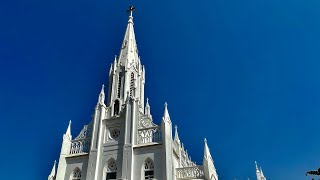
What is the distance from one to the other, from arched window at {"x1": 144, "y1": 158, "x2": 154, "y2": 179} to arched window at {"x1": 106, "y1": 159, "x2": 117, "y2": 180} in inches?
126

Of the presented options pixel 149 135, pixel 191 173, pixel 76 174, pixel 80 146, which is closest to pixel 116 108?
pixel 80 146

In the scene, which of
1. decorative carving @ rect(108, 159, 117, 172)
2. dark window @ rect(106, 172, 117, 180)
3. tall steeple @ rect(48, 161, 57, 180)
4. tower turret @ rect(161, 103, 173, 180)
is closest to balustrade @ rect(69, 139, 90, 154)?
tall steeple @ rect(48, 161, 57, 180)

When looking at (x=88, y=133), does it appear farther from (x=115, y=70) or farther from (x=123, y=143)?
(x=115, y=70)

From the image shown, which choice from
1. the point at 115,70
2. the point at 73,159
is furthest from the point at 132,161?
the point at 115,70

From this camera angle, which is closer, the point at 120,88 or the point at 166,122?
the point at 166,122

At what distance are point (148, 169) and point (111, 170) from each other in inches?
157

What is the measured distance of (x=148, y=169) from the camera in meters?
26.6

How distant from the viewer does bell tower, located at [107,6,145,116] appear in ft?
109

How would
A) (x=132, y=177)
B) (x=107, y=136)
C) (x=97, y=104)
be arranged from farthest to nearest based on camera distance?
(x=97, y=104) → (x=107, y=136) → (x=132, y=177)

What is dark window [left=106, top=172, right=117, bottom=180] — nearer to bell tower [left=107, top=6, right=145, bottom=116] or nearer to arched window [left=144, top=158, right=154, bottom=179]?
arched window [left=144, top=158, right=154, bottom=179]

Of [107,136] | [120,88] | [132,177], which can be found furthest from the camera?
[120,88]

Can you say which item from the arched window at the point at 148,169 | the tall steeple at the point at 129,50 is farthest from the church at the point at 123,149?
the tall steeple at the point at 129,50

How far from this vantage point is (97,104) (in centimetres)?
3238

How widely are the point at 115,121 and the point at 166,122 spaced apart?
241 inches
